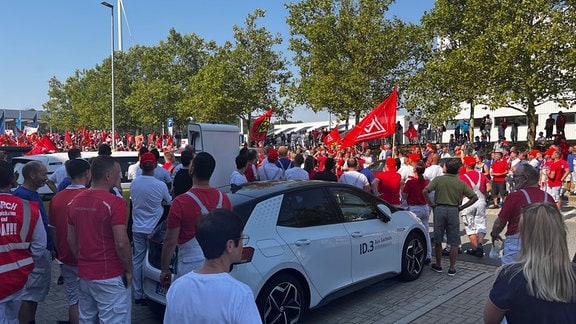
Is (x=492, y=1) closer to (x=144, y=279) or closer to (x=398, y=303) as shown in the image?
(x=398, y=303)

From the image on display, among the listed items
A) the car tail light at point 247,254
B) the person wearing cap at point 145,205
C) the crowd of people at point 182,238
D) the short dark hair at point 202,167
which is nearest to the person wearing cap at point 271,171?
the crowd of people at point 182,238

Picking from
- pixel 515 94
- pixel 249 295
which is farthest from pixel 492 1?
pixel 249 295

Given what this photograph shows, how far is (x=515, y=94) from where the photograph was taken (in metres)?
20.2

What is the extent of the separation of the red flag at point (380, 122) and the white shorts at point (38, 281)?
7544mm

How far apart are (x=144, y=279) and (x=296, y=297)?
1690mm

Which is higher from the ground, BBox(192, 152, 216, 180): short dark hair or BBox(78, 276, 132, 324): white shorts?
BBox(192, 152, 216, 180): short dark hair

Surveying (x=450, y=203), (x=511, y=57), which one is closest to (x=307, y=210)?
(x=450, y=203)

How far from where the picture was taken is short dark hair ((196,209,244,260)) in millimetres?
1944

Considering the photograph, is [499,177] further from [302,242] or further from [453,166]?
[302,242]

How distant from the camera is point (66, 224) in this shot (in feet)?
14.3

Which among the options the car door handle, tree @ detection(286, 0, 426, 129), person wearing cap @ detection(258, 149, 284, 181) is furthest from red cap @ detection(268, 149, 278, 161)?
tree @ detection(286, 0, 426, 129)

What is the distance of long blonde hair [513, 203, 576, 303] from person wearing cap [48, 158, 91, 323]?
378 cm

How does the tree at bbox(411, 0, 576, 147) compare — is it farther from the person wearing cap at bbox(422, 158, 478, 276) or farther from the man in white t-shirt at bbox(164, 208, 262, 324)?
the man in white t-shirt at bbox(164, 208, 262, 324)

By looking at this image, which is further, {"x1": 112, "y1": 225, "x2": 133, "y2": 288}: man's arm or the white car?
the white car
